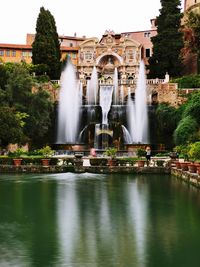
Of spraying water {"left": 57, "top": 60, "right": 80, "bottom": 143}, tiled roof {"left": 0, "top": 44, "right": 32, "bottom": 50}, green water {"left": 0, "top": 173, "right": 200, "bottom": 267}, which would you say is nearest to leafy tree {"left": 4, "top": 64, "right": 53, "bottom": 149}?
spraying water {"left": 57, "top": 60, "right": 80, "bottom": 143}

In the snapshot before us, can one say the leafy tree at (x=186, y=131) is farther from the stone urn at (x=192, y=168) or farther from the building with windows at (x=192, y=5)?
the building with windows at (x=192, y=5)

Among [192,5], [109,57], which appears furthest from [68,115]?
[192,5]

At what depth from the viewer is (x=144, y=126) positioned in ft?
120

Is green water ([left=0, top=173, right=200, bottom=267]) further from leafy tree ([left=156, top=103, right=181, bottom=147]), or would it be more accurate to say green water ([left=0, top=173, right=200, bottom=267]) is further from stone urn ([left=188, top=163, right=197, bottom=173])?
leafy tree ([left=156, top=103, right=181, bottom=147])

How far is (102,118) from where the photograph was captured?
3788 centimetres

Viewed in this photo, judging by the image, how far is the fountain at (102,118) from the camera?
3519 centimetres

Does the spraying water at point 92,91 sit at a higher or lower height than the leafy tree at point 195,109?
higher

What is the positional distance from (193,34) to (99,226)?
3875 cm

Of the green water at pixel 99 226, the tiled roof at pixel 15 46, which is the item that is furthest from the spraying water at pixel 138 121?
the tiled roof at pixel 15 46

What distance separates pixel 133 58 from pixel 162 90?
1930 centimetres

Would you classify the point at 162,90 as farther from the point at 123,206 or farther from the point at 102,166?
the point at 123,206

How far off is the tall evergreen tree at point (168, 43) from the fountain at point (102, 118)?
2.73m

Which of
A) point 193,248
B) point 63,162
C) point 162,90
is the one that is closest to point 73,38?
point 162,90

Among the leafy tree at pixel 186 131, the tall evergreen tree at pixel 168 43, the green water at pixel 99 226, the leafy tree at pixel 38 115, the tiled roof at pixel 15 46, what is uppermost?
the tiled roof at pixel 15 46
